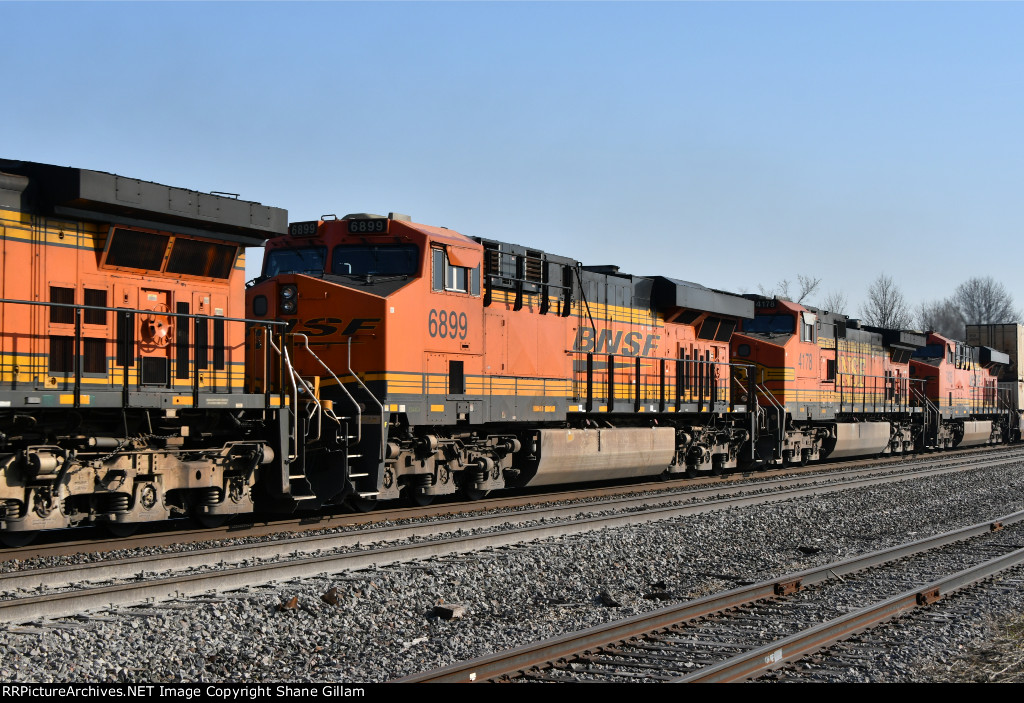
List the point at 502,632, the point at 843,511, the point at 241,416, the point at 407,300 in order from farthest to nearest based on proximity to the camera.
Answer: the point at 843,511 < the point at 407,300 < the point at 241,416 < the point at 502,632

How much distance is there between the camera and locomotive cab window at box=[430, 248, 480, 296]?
42.7 feet

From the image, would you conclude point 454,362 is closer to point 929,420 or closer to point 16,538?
point 16,538

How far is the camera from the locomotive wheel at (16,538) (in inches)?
366

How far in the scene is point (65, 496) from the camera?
9.13 m

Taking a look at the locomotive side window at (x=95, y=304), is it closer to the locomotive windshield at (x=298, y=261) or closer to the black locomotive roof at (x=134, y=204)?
the black locomotive roof at (x=134, y=204)

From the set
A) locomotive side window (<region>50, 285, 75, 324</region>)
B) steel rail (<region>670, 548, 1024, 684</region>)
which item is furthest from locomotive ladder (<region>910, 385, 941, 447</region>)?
locomotive side window (<region>50, 285, 75, 324</region>)

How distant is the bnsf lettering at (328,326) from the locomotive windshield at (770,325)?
13.3 meters

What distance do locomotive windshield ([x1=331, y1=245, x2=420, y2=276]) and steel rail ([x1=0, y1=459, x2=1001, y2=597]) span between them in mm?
3402

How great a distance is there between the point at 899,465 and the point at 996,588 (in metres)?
16.4

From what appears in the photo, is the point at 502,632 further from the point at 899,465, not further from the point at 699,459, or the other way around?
the point at 899,465

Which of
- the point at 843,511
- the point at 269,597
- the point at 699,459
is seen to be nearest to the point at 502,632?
the point at 269,597

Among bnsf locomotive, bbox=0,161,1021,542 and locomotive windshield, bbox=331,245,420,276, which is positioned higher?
locomotive windshield, bbox=331,245,420,276

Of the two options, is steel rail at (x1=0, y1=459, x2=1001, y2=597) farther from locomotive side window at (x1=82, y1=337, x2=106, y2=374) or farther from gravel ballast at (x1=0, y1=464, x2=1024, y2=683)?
locomotive side window at (x1=82, y1=337, x2=106, y2=374)

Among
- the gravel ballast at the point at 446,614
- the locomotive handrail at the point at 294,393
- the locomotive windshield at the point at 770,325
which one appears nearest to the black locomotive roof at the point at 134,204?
the locomotive handrail at the point at 294,393
